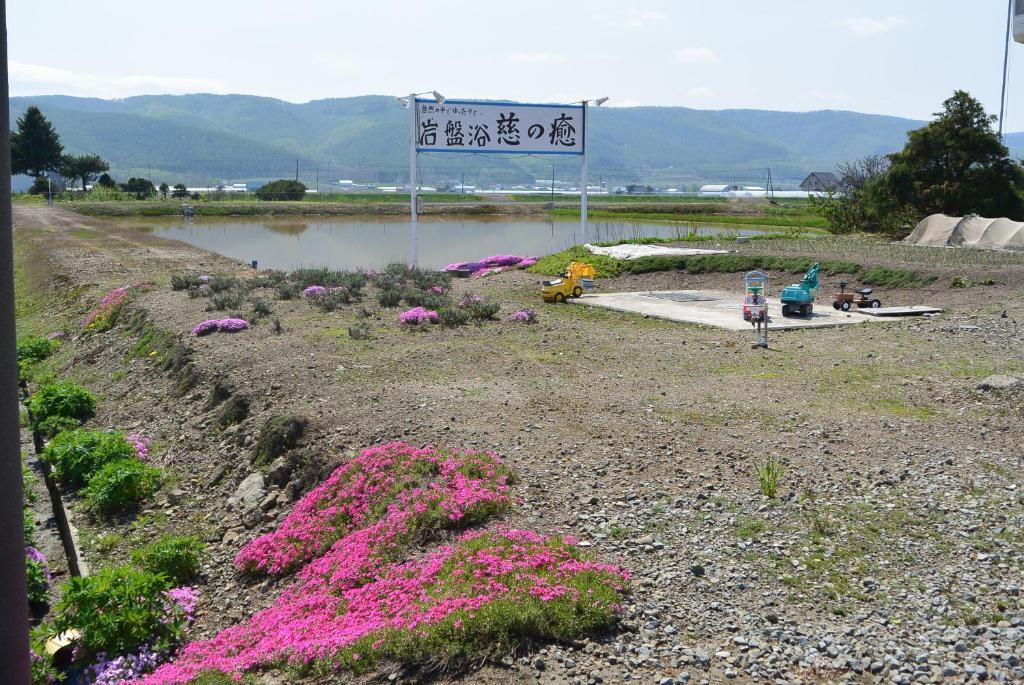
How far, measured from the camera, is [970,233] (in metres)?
25.7

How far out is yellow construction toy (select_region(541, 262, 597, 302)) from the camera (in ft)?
65.1

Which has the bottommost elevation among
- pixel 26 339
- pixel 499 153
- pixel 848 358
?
pixel 26 339

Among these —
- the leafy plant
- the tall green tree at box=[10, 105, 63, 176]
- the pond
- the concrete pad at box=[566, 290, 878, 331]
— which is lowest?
the pond

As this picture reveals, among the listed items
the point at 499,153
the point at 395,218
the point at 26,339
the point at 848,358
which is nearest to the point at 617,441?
the point at 848,358

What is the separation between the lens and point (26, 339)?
774 inches

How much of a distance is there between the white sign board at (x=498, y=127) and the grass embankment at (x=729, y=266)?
3.83 m

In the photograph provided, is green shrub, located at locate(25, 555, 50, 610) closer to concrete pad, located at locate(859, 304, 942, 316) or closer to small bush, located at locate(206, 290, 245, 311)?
small bush, located at locate(206, 290, 245, 311)

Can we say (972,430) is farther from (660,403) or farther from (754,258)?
(754,258)

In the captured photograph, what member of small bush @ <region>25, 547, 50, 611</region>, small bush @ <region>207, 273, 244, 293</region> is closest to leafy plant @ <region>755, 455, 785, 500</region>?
small bush @ <region>25, 547, 50, 611</region>

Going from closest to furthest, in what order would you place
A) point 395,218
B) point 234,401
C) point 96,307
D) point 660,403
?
point 660,403, point 234,401, point 96,307, point 395,218

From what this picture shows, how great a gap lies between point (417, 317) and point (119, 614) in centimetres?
982

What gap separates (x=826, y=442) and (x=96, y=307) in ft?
58.8

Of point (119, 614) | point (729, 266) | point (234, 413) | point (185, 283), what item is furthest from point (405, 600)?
point (729, 266)

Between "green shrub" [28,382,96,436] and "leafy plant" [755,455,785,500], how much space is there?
10.1m
